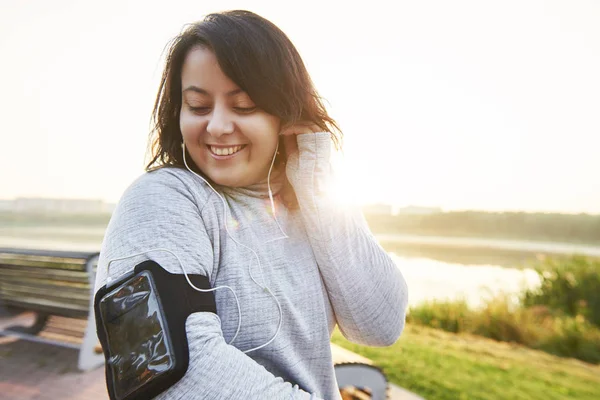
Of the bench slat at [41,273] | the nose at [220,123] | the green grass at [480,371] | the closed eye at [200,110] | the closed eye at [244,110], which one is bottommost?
the green grass at [480,371]

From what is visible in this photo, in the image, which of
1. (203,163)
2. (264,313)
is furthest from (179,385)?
(203,163)

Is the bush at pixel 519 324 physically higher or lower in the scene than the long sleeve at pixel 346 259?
lower

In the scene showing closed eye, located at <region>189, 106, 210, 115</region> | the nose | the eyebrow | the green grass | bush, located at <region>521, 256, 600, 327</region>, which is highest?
the eyebrow

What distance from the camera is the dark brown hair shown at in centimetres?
114

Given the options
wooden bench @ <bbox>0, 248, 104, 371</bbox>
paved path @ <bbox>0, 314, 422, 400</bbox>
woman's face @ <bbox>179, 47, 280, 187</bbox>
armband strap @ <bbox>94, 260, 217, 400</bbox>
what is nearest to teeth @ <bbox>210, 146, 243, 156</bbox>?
woman's face @ <bbox>179, 47, 280, 187</bbox>

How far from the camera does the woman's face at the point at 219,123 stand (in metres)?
1.14

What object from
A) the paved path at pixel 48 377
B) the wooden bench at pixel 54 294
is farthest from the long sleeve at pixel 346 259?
the wooden bench at pixel 54 294

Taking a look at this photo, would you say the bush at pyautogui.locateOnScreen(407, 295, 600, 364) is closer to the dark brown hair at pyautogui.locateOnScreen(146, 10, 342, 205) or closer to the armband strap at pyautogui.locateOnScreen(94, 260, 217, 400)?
the dark brown hair at pyautogui.locateOnScreen(146, 10, 342, 205)

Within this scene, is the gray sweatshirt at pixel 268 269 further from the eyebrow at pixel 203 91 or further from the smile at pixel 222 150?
the eyebrow at pixel 203 91

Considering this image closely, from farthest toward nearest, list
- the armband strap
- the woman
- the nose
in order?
the nose < the woman < the armband strap

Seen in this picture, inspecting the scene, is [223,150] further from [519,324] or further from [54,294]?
[519,324]

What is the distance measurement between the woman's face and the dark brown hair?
0.09 ft

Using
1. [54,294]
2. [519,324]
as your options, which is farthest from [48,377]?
[519,324]

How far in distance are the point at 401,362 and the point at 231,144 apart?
3.16 meters
